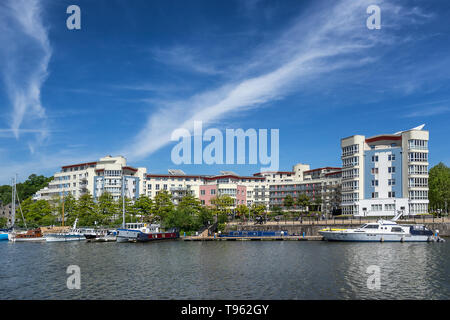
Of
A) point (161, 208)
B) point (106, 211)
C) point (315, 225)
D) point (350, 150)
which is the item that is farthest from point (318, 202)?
point (106, 211)

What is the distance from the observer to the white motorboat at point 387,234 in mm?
87625

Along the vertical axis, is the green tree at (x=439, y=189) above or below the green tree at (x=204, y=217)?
above

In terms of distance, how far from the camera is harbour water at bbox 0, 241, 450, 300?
36.3 m

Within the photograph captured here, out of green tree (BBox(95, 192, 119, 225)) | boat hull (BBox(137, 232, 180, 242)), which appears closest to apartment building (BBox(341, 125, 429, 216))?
boat hull (BBox(137, 232, 180, 242))

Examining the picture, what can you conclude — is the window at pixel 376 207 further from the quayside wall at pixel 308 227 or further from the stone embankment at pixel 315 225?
the quayside wall at pixel 308 227

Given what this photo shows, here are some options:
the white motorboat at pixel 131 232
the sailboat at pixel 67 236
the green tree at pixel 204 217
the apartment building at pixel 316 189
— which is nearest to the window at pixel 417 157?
the apartment building at pixel 316 189

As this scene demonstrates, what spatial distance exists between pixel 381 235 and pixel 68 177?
12375cm

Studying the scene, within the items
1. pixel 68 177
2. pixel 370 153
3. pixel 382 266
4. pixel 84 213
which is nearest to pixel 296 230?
pixel 370 153

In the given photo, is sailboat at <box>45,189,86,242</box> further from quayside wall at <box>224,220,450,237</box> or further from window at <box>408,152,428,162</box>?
window at <box>408,152,428,162</box>

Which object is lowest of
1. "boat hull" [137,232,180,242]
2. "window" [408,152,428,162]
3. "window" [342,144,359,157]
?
"boat hull" [137,232,180,242]

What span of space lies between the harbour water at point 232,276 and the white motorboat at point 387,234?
22.5m

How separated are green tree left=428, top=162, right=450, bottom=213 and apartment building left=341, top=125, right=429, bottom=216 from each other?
1398 centimetres

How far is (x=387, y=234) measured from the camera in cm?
8794

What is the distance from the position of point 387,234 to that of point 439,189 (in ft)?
166
